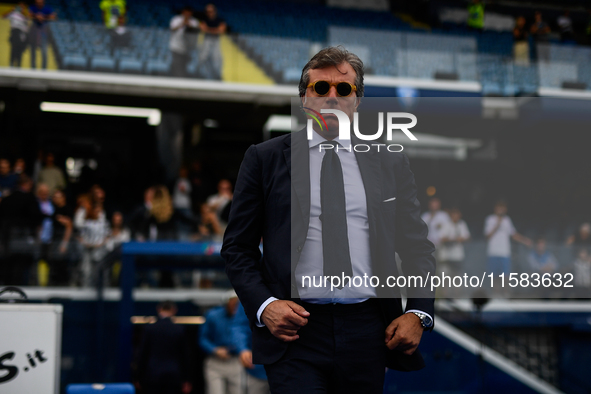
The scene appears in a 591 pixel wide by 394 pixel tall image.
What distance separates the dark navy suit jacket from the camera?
2156mm

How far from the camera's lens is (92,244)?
393 inches

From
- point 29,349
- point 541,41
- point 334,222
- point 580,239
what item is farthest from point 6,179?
point 541,41

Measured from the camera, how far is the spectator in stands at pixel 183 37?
1334 cm

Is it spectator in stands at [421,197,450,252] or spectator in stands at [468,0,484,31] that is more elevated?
spectator in stands at [468,0,484,31]

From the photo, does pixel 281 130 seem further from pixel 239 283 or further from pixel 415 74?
pixel 239 283

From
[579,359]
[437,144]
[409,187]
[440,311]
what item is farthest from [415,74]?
[409,187]

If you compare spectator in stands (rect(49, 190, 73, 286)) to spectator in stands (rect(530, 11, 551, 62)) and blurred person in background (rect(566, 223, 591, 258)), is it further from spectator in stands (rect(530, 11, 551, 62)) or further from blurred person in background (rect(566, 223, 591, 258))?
spectator in stands (rect(530, 11, 551, 62))

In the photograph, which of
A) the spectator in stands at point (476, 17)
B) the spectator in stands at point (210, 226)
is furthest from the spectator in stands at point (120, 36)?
the spectator in stands at point (476, 17)

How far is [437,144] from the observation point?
3.42 metres

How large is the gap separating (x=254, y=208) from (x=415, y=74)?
12.5 metres

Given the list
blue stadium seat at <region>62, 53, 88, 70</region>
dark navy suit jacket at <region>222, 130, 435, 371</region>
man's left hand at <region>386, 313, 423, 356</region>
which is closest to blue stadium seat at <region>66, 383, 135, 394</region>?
dark navy suit jacket at <region>222, 130, 435, 371</region>

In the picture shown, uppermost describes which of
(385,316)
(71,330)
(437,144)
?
(437,144)

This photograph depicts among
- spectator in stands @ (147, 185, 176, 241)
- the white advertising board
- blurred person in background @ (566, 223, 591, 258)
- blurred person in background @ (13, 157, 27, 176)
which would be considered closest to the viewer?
the white advertising board

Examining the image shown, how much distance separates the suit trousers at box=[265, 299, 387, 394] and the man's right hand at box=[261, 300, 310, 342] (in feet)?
0.18
